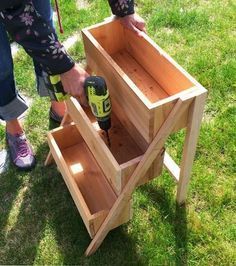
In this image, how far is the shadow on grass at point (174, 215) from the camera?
2.30 m

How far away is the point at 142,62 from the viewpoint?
2.25 meters

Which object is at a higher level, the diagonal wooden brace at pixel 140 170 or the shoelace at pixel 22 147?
the diagonal wooden brace at pixel 140 170

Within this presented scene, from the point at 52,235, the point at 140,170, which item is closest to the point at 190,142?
the point at 140,170

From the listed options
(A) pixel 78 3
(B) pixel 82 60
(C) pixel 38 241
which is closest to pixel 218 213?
(C) pixel 38 241

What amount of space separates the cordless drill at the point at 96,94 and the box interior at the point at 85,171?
502mm

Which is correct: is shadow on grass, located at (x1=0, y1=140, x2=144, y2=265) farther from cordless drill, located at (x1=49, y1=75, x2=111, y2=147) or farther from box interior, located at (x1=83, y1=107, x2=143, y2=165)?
cordless drill, located at (x1=49, y1=75, x2=111, y2=147)

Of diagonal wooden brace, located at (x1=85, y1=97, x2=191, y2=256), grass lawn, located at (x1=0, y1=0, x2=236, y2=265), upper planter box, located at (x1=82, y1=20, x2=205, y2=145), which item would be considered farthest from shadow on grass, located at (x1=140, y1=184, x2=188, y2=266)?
upper planter box, located at (x1=82, y1=20, x2=205, y2=145)

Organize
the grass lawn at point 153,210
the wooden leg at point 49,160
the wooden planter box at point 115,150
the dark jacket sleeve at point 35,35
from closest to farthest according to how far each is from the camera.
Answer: the dark jacket sleeve at point 35,35
the wooden planter box at point 115,150
the grass lawn at point 153,210
the wooden leg at point 49,160

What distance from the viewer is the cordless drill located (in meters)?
1.80

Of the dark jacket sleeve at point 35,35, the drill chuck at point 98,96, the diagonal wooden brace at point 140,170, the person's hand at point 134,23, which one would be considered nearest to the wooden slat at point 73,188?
the diagonal wooden brace at point 140,170

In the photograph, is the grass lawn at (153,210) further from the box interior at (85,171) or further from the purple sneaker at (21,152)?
the box interior at (85,171)

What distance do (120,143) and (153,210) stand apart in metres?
0.51

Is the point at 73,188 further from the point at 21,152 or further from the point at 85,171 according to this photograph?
the point at 21,152

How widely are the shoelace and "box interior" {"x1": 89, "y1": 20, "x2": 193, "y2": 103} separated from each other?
94 centimetres
